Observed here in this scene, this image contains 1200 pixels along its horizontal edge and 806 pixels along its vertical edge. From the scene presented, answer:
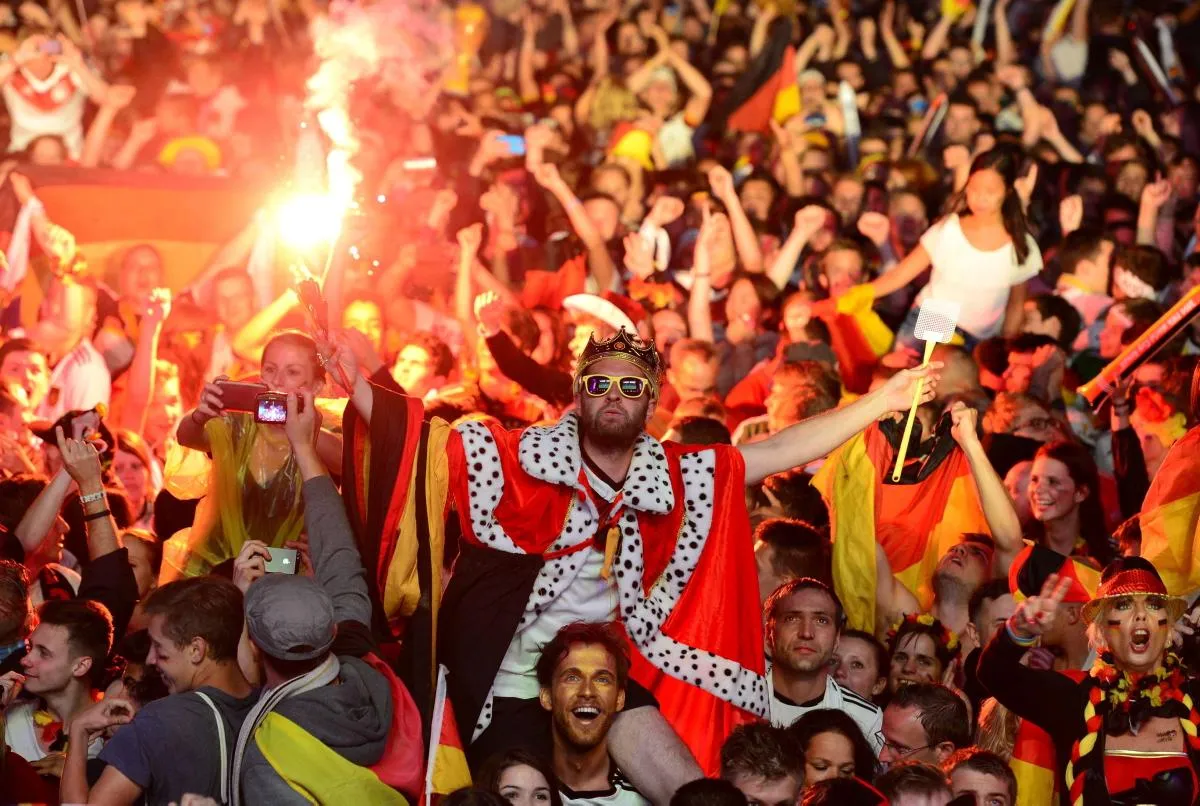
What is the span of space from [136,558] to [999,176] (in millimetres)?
4997

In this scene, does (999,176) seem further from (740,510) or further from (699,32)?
(699,32)

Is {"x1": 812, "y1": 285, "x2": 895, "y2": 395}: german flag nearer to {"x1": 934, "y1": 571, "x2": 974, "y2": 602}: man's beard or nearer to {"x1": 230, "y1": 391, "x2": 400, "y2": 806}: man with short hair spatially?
{"x1": 934, "y1": 571, "x2": 974, "y2": 602}: man's beard

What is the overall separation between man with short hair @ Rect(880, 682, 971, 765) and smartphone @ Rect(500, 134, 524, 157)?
7.39 m

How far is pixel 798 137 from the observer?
13703 millimetres

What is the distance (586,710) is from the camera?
18.6 feet

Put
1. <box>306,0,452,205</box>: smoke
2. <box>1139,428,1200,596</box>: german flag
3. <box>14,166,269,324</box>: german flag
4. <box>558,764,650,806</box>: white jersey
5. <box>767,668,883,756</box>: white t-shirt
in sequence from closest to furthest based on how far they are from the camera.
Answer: <box>558,764,650,806</box>: white jersey, <box>767,668,883,756</box>: white t-shirt, <box>1139,428,1200,596</box>: german flag, <box>14,166,269,324</box>: german flag, <box>306,0,452,205</box>: smoke

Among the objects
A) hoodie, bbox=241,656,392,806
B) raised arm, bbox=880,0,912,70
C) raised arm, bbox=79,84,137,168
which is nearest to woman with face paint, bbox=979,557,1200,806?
hoodie, bbox=241,656,392,806

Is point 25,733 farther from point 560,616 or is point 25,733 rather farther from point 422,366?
point 422,366

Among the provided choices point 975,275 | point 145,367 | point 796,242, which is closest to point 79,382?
point 145,367

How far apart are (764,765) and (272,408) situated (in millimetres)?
1950

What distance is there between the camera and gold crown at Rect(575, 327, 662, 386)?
20.0ft

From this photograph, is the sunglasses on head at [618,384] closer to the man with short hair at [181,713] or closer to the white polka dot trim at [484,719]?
the white polka dot trim at [484,719]

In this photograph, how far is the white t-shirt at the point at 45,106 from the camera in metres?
13.2

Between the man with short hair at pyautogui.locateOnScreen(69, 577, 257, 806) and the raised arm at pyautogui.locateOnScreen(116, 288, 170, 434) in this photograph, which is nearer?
the man with short hair at pyautogui.locateOnScreen(69, 577, 257, 806)
